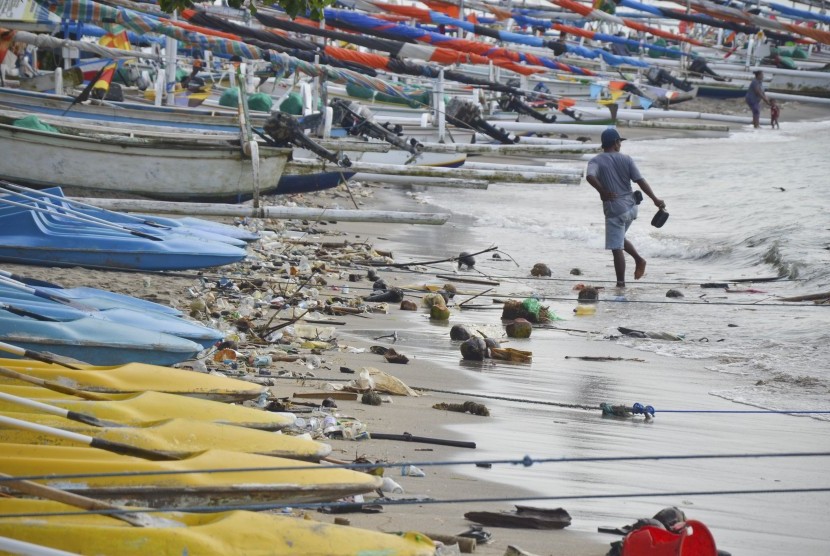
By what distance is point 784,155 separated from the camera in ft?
107

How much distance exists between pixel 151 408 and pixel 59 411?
2.80ft

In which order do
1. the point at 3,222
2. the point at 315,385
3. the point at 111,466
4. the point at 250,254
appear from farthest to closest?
the point at 250,254, the point at 3,222, the point at 315,385, the point at 111,466

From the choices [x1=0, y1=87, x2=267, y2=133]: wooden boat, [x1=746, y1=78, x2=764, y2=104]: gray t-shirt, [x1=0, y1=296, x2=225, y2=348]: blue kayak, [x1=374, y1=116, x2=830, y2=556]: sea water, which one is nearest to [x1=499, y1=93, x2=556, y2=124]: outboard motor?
[x1=374, y1=116, x2=830, y2=556]: sea water

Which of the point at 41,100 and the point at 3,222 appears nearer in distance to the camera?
the point at 3,222

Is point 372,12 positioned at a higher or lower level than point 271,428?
higher

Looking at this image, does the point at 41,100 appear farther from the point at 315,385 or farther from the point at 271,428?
the point at 271,428

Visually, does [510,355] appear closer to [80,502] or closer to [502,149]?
[80,502]

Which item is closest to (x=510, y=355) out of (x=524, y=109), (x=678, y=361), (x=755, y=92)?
(x=678, y=361)

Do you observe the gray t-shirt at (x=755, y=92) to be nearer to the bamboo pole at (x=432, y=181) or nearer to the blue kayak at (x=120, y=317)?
the bamboo pole at (x=432, y=181)

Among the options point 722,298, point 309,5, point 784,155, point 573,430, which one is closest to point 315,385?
point 573,430

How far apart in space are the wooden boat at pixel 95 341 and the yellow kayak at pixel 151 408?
1.25 metres

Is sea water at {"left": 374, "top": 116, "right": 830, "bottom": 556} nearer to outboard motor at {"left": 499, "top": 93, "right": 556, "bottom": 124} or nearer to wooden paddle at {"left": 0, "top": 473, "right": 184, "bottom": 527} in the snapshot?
wooden paddle at {"left": 0, "top": 473, "right": 184, "bottom": 527}

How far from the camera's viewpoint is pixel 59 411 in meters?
4.27

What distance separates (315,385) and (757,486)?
265 centimetres
